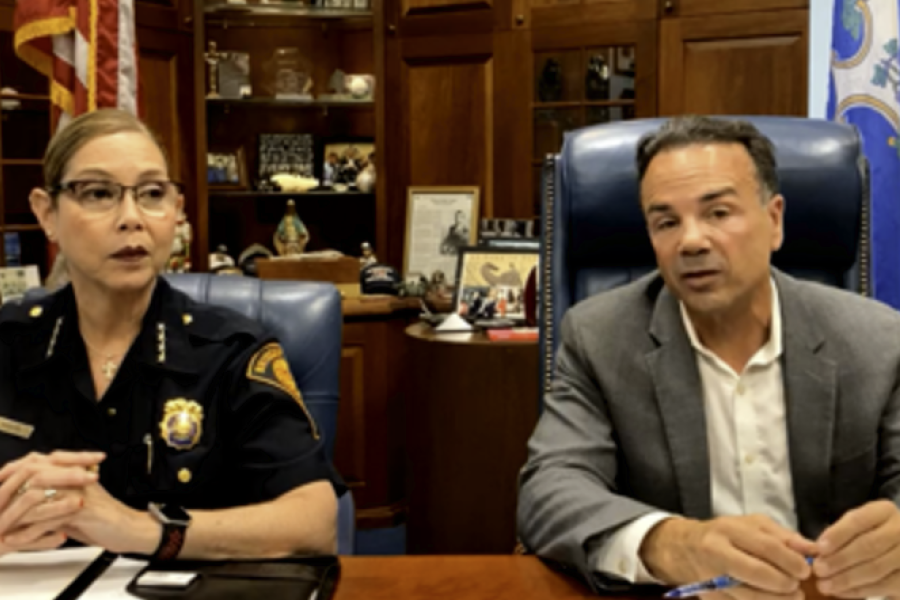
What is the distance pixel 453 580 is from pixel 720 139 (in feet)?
2.42

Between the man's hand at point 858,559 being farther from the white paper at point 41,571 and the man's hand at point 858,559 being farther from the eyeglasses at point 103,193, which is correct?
the eyeglasses at point 103,193

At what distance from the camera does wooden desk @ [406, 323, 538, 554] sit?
9.73 feet

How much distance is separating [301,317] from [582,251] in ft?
1.59

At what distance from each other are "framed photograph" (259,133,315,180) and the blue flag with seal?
2254 mm

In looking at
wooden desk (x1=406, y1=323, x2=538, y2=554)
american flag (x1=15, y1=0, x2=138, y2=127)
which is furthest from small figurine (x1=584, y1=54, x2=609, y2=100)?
american flag (x1=15, y1=0, x2=138, y2=127)

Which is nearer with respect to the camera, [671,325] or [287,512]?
[287,512]

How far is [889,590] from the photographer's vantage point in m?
1.10

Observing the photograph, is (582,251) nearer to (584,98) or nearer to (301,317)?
(301,317)

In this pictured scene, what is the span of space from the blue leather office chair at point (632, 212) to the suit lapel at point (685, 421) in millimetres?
281

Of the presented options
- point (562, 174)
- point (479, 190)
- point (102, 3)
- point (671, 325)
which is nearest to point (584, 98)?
point (479, 190)

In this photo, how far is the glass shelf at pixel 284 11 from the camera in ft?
13.5

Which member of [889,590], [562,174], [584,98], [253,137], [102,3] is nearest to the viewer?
[889,590]

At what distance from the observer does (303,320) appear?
5.87 feet

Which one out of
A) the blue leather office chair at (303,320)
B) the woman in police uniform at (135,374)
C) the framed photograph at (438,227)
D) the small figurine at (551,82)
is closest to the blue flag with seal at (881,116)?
the small figurine at (551,82)
